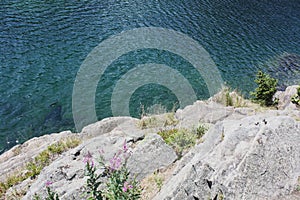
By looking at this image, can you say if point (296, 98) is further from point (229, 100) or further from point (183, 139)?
point (183, 139)

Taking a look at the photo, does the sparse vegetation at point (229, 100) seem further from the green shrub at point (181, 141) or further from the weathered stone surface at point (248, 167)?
the weathered stone surface at point (248, 167)

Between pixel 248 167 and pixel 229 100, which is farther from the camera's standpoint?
pixel 229 100

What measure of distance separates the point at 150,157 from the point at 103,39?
17.2 meters

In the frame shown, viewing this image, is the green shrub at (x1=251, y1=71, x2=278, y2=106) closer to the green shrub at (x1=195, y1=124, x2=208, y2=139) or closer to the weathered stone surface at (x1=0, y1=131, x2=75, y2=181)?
the green shrub at (x1=195, y1=124, x2=208, y2=139)

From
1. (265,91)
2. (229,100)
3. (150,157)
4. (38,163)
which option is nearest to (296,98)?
(265,91)

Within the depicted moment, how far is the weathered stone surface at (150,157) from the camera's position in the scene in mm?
8727

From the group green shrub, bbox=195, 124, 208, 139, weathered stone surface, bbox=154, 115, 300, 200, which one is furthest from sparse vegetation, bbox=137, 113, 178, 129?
weathered stone surface, bbox=154, 115, 300, 200

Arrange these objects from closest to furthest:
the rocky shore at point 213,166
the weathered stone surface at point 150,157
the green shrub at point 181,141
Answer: the rocky shore at point 213,166 < the weathered stone surface at point 150,157 < the green shrub at point 181,141

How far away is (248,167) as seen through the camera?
19.5 ft

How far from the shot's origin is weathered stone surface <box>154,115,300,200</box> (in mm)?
5824

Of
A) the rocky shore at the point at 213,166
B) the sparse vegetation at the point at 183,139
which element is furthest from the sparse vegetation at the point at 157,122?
the sparse vegetation at the point at 183,139

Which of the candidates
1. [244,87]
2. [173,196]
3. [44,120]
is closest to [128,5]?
[244,87]

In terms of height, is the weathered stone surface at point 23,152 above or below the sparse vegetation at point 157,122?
below

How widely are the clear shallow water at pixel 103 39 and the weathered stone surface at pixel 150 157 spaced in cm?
807
